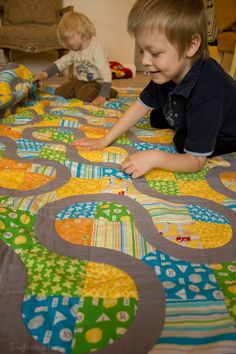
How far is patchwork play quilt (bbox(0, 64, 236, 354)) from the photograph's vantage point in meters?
0.38

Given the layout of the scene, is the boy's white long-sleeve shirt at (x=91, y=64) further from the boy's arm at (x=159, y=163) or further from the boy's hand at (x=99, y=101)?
the boy's arm at (x=159, y=163)

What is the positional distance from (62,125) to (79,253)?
29.1 inches

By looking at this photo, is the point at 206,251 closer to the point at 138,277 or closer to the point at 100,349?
the point at 138,277

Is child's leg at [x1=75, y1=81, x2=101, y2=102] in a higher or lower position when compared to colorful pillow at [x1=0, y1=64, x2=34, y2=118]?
lower

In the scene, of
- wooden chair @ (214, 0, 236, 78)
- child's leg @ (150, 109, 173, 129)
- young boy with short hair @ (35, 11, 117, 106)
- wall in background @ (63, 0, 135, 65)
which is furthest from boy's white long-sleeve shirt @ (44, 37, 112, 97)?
wall in background @ (63, 0, 135, 65)

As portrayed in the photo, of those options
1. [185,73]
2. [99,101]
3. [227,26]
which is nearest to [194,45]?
[185,73]

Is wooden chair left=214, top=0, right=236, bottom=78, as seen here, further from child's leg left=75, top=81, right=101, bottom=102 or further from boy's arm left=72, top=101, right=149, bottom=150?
boy's arm left=72, top=101, right=149, bottom=150

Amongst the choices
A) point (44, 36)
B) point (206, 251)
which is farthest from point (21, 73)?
point (44, 36)

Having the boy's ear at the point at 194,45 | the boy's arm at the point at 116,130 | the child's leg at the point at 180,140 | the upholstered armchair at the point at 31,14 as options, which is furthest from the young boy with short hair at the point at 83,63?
the upholstered armchair at the point at 31,14

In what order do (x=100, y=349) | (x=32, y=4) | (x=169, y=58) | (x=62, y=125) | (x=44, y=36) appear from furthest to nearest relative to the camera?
(x=32, y=4) < (x=44, y=36) < (x=62, y=125) < (x=169, y=58) < (x=100, y=349)

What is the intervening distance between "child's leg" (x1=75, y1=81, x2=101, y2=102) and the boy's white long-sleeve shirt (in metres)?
0.05

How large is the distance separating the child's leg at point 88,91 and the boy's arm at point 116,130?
66 cm

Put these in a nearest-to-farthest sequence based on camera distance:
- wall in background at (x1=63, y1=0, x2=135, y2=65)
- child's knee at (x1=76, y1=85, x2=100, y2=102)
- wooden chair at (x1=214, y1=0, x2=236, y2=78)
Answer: child's knee at (x1=76, y1=85, x2=100, y2=102)
wooden chair at (x1=214, y1=0, x2=236, y2=78)
wall in background at (x1=63, y1=0, x2=135, y2=65)

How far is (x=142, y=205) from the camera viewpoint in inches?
25.9
